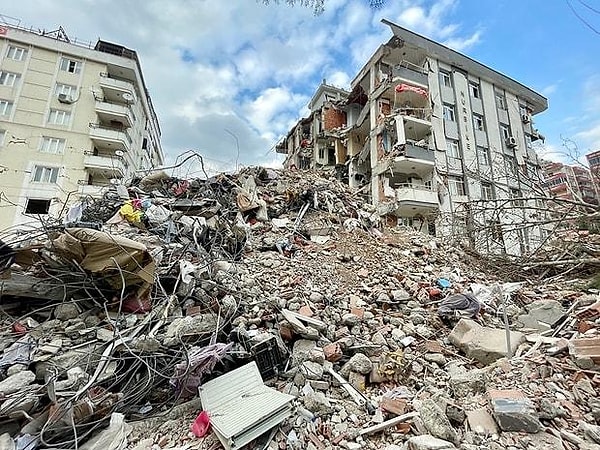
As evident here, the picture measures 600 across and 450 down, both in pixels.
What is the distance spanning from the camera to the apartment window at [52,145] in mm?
17266

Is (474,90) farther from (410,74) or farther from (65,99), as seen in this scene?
(65,99)

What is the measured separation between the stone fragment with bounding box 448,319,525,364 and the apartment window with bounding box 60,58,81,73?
24.1 metres

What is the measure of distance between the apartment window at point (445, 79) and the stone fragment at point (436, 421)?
18.8m

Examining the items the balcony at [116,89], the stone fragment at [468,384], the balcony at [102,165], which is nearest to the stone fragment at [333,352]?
the stone fragment at [468,384]

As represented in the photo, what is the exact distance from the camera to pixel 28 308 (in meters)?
3.56

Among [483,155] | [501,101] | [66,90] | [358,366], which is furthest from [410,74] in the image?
[66,90]

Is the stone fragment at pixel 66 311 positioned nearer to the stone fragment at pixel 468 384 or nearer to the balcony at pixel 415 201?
the stone fragment at pixel 468 384

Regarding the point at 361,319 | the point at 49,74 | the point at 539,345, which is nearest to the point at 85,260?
the point at 361,319

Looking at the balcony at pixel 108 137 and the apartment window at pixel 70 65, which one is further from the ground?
the apartment window at pixel 70 65

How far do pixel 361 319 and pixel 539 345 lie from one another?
6.72 ft

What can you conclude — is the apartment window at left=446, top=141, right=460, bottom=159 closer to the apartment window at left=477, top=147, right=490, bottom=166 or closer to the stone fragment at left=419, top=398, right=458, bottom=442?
the apartment window at left=477, top=147, right=490, bottom=166

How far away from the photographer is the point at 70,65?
61.6 feet

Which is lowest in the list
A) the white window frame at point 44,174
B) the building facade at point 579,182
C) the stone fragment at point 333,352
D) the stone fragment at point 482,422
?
the stone fragment at point 482,422

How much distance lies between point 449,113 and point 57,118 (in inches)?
877
